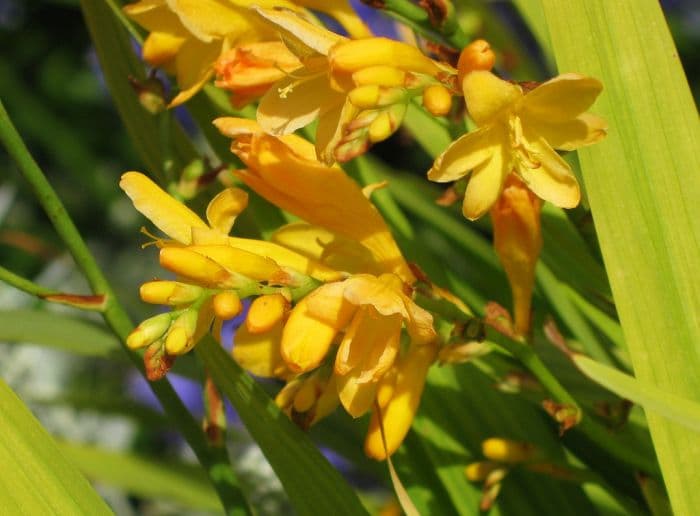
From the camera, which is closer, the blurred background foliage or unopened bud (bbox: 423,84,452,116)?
unopened bud (bbox: 423,84,452,116)

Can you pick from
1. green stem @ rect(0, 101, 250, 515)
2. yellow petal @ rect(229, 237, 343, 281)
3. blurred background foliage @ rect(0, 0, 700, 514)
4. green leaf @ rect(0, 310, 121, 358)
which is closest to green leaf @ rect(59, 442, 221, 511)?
blurred background foliage @ rect(0, 0, 700, 514)

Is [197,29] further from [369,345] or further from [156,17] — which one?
[369,345]

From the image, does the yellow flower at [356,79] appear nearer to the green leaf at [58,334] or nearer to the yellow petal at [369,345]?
the yellow petal at [369,345]

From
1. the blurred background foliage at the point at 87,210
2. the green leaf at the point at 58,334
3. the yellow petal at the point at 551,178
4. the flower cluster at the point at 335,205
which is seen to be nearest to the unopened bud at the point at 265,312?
the flower cluster at the point at 335,205

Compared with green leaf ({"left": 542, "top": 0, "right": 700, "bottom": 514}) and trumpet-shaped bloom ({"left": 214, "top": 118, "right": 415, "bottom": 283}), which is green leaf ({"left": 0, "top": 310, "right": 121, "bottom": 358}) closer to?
trumpet-shaped bloom ({"left": 214, "top": 118, "right": 415, "bottom": 283})

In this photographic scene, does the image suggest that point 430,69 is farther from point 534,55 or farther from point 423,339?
point 534,55

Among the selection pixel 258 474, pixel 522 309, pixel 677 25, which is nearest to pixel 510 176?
pixel 522 309

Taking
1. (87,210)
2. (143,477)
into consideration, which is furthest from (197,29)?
(87,210)
